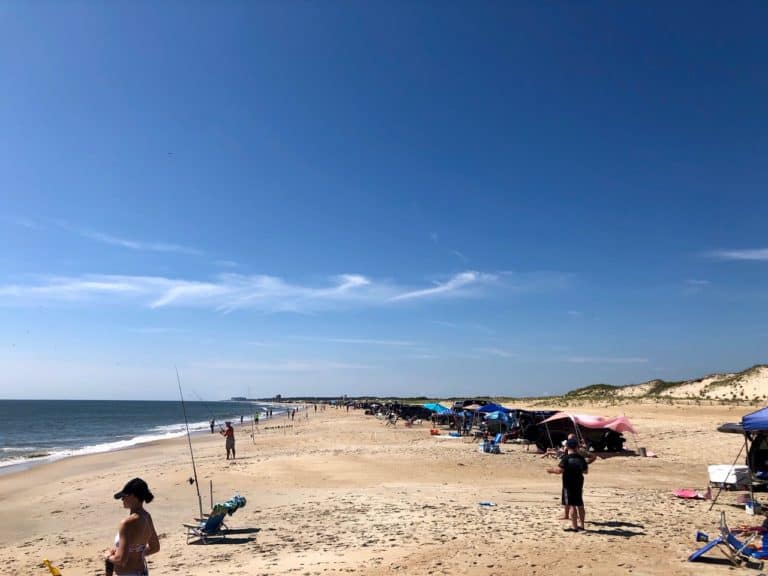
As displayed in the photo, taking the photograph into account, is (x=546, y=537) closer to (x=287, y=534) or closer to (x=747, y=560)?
(x=747, y=560)

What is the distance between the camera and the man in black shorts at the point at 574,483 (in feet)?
29.6

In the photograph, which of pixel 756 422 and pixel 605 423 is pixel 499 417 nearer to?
pixel 605 423

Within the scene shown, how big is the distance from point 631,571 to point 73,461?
29117mm

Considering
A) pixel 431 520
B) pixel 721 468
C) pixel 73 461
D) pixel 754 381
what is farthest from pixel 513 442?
pixel 754 381

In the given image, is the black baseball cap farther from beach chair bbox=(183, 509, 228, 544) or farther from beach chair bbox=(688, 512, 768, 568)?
beach chair bbox=(688, 512, 768, 568)

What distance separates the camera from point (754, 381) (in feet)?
188

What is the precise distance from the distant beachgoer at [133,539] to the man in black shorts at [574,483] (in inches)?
265

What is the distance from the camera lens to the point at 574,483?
9.03 m

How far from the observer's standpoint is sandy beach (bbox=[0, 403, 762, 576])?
7867mm

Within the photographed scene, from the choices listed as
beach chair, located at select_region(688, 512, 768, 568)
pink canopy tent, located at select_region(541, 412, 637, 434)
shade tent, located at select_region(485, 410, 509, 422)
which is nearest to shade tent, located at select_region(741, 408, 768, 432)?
beach chair, located at select_region(688, 512, 768, 568)

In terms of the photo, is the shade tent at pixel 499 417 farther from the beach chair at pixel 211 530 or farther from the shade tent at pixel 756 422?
the beach chair at pixel 211 530

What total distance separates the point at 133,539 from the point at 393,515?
697cm

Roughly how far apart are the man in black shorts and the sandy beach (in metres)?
0.29

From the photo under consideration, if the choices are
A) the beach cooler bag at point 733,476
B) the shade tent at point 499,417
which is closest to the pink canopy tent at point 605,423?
the shade tent at point 499,417
